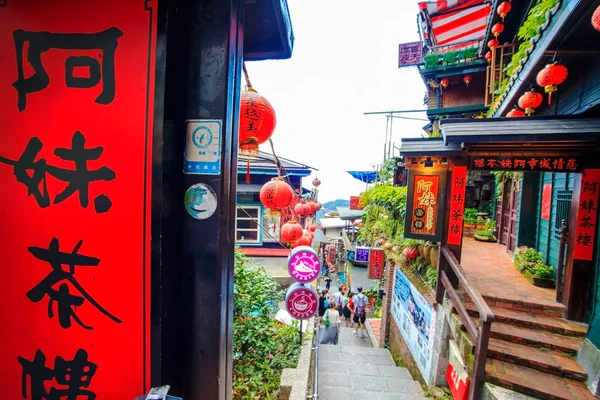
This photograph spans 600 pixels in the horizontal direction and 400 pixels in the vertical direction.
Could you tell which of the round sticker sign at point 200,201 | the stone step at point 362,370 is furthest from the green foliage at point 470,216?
the round sticker sign at point 200,201

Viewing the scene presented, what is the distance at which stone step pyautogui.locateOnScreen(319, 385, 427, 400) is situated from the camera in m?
6.43

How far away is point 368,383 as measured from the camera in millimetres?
7297

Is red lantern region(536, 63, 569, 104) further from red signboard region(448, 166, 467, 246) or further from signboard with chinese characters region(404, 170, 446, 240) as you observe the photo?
signboard with chinese characters region(404, 170, 446, 240)

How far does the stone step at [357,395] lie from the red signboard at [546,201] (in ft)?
21.2

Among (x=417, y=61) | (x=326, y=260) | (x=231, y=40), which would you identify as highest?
(x=417, y=61)

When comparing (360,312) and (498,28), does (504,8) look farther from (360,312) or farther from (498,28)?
(360,312)

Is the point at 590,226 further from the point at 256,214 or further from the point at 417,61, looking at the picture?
the point at 417,61

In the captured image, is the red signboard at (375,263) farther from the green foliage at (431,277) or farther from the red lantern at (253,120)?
the red lantern at (253,120)

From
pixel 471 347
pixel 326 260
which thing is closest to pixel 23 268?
pixel 471 347

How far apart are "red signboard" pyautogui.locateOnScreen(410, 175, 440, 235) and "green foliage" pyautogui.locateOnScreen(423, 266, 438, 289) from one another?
5.32 ft

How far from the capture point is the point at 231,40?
190 cm

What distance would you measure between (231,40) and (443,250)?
6.58 m

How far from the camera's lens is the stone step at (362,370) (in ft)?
26.2

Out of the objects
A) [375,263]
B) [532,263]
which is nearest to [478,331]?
[532,263]
